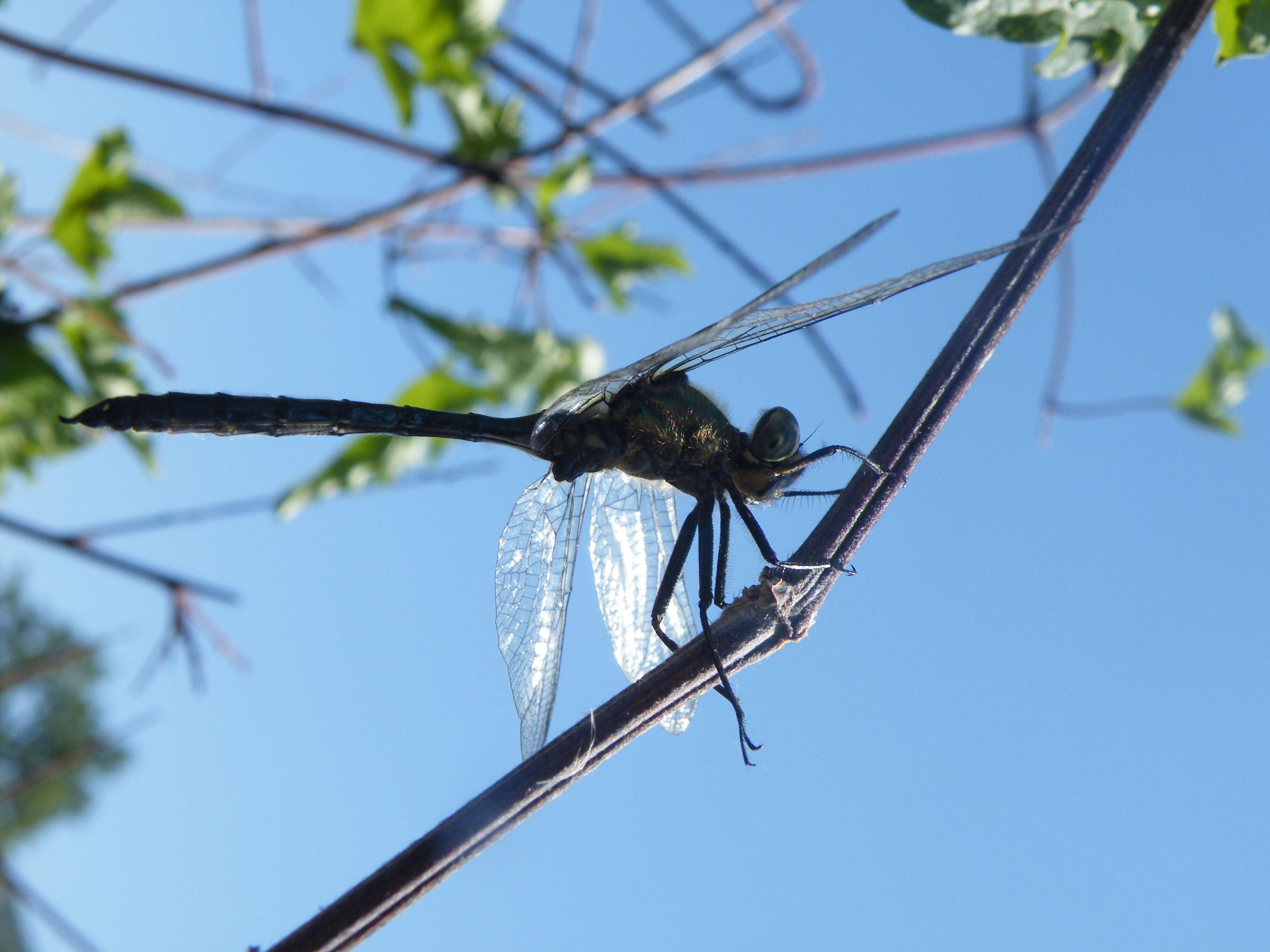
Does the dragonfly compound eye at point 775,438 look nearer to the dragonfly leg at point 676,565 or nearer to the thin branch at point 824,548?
the dragonfly leg at point 676,565

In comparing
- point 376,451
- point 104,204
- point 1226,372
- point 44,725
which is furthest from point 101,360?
point 44,725

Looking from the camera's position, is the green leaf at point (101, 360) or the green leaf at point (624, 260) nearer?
the green leaf at point (101, 360)

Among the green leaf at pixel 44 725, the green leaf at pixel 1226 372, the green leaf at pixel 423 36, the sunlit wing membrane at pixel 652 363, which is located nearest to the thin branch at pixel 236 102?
the green leaf at pixel 423 36

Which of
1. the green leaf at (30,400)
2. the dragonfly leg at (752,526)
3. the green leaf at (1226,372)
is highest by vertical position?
the green leaf at (30,400)

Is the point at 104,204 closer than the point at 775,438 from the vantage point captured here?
No

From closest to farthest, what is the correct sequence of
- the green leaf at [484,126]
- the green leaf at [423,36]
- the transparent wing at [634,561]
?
the transparent wing at [634,561] < the green leaf at [423,36] < the green leaf at [484,126]

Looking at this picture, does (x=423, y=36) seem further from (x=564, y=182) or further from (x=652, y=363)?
(x=652, y=363)

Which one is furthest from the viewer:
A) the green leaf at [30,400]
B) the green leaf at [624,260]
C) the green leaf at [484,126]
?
the green leaf at [624,260]
